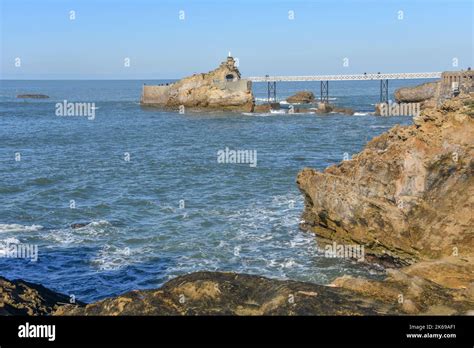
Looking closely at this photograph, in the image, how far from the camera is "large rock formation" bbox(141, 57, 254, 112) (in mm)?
95938

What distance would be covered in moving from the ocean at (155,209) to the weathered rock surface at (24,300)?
5.52 m

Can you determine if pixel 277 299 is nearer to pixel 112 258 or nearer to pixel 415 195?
pixel 415 195

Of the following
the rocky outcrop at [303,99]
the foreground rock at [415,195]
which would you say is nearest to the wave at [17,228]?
the foreground rock at [415,195]

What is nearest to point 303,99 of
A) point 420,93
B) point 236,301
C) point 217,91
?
point 217,91

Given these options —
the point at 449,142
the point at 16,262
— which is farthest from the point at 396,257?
the point at 16,262

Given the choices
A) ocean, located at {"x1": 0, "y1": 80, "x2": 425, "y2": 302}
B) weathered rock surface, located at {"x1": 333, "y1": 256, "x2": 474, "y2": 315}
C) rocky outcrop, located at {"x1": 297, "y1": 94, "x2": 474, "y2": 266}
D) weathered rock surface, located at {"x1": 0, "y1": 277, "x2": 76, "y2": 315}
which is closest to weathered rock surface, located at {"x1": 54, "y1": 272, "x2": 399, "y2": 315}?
weathered rock surface, located at {"x1": 333, "y1": 256, "x2": 474, "y2": 315}

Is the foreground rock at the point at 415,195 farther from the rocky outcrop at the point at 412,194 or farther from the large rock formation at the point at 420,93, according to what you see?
the large rock formation at the point at 420,93

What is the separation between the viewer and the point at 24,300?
12.0 meters

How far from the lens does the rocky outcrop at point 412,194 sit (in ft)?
59.5

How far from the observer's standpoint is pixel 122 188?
34219 millimetres

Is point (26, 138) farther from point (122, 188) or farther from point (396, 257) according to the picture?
point (396, 257)

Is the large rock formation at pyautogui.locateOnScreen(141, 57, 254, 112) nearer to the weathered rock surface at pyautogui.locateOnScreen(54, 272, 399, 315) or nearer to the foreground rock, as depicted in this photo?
the foreground rock

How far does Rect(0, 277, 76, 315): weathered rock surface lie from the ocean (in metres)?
5.52
